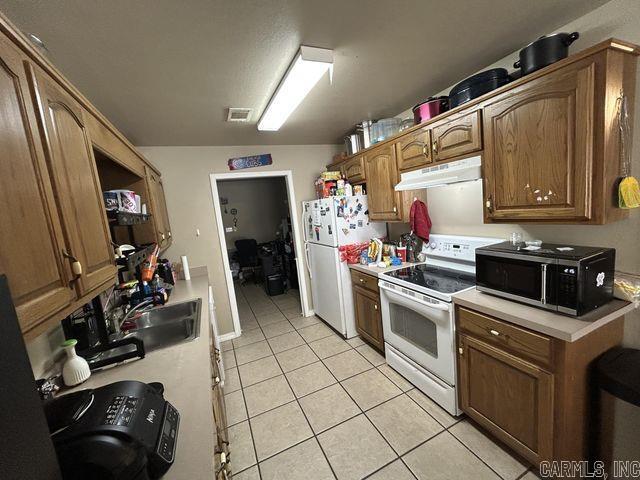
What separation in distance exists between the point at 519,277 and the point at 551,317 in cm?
23

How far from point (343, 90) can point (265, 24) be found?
90 centimetres

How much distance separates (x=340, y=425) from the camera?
1.84 metres

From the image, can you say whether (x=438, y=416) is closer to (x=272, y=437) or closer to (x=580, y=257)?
(x=272, y=437)

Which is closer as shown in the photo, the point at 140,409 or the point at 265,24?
the point at 140,409

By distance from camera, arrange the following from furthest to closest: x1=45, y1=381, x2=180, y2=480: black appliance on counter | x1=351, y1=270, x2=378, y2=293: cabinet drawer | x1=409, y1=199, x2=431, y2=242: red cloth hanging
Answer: x1=351, y1=270, x2=378, y2=293: cabinet drawer < x1=409, y1=199, x2=431, y2=242: red cloth hanging < x1=45, y1=381, x2=180, y2=480: black appliance on counter

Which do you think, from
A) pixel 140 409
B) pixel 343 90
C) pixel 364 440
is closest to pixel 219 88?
pixel 343 90

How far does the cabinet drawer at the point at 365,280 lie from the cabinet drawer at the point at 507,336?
0.89 m

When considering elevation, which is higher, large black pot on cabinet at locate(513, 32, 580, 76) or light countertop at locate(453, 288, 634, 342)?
large black pot on cabinet at locate(513, 32, 580, 76)

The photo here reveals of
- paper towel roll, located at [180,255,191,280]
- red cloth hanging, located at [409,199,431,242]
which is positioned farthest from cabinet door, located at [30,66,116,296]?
red cloth hanging, located at [409,199,431,242]

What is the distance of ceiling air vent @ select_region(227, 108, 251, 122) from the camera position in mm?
2099

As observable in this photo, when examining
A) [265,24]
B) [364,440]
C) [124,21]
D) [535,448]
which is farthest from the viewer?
[364,440]

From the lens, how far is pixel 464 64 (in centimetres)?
178

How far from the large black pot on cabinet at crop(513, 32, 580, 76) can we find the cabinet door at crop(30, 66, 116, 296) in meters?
2.08

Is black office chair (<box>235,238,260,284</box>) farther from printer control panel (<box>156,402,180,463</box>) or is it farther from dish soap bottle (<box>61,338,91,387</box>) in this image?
printer control panel (<box>156,402,180,463</box>)
